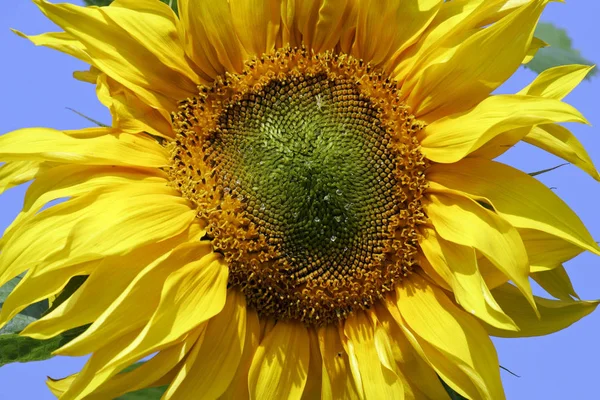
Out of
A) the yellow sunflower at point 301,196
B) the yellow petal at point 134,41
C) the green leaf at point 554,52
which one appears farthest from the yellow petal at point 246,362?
the green leaf at point 554,52

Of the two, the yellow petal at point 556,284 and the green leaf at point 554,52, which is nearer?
the yellow petal at point 556,284

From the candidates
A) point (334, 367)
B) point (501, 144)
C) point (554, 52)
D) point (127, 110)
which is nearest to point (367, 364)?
point (334, 367)

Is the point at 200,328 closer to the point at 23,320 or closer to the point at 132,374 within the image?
the point at 132,374

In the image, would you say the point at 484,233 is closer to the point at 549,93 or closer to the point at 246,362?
the point at 549,93

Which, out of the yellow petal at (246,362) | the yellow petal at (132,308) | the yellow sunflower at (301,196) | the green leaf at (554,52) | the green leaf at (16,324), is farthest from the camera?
the green leaf at (554,52)

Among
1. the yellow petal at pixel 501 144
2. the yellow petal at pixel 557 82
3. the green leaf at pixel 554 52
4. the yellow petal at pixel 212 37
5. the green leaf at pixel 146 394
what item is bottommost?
the green leaf at pixel 146 394

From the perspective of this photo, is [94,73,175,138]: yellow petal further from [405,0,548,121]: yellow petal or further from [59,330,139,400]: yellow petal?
[405,0,548,121]: yellow petal

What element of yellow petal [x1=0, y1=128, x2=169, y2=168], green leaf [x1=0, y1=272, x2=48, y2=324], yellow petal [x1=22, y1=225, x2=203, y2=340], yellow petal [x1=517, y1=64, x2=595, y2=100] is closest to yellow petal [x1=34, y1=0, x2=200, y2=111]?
yellow petal [x1=0, y1=128, x2=169, y2=168]

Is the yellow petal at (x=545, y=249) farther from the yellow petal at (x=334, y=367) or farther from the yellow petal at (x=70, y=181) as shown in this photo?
the yellow petal at (x=70, y=181)
